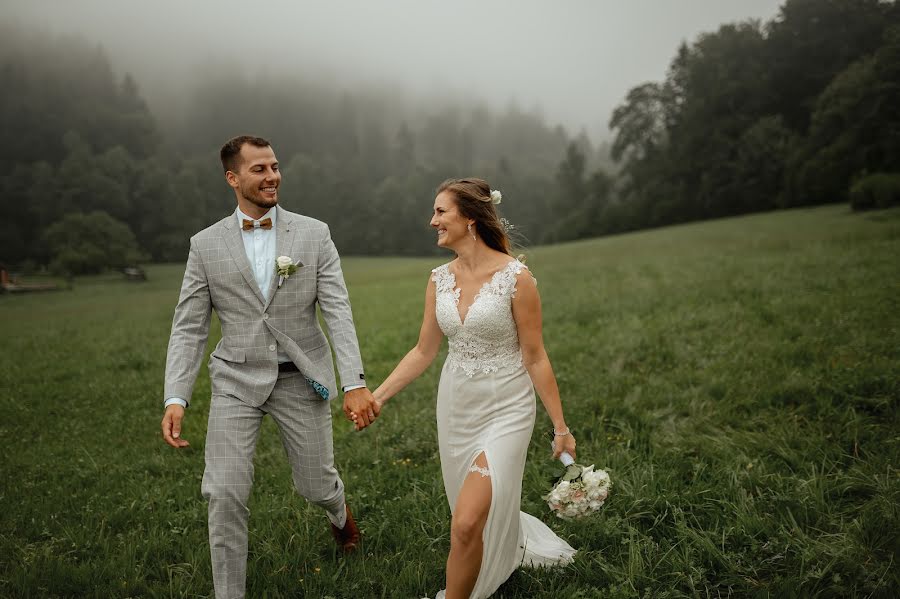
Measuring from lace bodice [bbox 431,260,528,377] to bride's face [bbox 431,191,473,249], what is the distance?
38cm

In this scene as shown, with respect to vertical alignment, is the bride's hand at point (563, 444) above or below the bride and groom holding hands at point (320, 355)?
below

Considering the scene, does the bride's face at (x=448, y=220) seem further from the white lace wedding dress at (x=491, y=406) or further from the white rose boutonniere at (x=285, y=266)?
the white rose boutonniere at (x=285, y=266)

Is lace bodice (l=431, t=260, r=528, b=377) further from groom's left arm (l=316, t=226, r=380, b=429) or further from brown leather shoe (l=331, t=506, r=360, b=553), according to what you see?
brown leather shoe (l=331, t=506, r=360, b=553)

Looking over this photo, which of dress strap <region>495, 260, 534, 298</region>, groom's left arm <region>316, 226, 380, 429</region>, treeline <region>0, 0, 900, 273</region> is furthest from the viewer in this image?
treeline <region>0, 0, 900, 273</region>

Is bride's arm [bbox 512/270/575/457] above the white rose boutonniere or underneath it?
underneath

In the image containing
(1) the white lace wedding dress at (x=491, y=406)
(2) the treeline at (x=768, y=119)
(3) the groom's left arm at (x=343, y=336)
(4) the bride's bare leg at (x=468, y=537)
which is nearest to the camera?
(4) the bride's bare leg at (x=468, y=537)

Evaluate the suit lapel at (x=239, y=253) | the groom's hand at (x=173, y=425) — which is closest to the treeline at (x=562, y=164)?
the suit lapel at (x=239, y=253)

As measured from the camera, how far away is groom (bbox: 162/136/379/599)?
3441 millimetres

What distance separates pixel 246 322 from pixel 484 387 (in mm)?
1549

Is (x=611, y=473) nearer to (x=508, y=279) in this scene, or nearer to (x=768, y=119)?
(x=508, y=279)

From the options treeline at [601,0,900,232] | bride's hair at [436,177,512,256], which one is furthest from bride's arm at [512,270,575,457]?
treeline at [601,0,900,232]

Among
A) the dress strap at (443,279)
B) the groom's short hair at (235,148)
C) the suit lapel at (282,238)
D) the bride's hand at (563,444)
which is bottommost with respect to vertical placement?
the bride's hand at (563,444)

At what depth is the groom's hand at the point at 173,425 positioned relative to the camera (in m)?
3.15

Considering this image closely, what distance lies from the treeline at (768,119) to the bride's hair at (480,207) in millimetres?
30258
